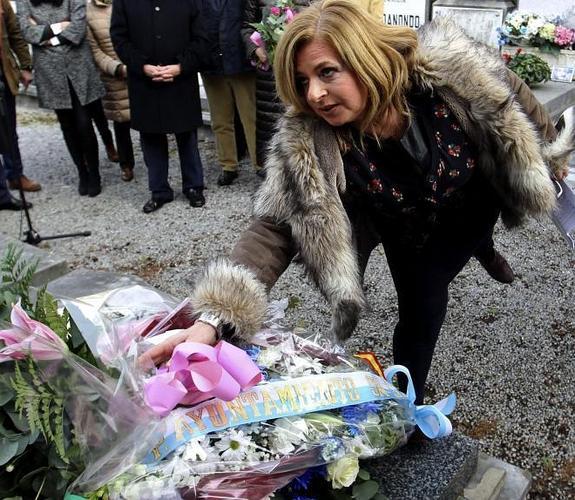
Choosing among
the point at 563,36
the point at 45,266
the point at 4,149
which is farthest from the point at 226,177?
the point at 563,36

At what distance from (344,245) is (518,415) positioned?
138 centimetres

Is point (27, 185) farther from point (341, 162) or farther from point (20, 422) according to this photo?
point (20, 422)

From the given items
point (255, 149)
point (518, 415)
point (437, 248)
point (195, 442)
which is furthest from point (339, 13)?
point (255, 149)

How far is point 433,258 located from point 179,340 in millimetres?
946

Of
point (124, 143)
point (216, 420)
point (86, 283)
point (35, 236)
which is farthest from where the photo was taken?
point (124, 143)

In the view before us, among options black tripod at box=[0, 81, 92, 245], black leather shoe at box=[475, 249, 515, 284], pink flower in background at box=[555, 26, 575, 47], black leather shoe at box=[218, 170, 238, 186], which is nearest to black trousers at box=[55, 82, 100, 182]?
black tripod at box=[0, 81, 92, 245]

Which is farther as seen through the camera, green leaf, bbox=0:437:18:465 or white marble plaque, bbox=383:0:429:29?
white marble plaque, bbox=383:0:429:29

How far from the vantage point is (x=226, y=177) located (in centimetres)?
561

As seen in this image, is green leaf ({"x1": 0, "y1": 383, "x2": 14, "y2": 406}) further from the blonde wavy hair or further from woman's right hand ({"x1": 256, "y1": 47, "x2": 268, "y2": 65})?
woman's right hand ({"x1": 256, "y1": 47, "x2": 268, "y2": 65})

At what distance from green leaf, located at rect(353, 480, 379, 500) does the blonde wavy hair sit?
97 centimetres

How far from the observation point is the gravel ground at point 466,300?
2.58 m

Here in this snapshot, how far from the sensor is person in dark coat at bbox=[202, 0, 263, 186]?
4.92 metres

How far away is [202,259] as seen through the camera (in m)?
4.35

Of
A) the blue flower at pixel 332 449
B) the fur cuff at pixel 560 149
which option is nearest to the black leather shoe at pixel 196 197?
the fur cuff at pixel 560 149
